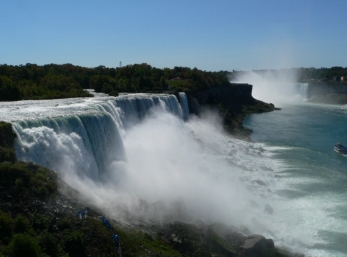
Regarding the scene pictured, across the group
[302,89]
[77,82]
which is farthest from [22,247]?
[302,89]

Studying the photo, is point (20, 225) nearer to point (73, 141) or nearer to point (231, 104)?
point (73, 141)

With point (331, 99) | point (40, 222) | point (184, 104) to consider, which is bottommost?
point (331, 99)

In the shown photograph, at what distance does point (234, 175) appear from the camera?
20.0 meters

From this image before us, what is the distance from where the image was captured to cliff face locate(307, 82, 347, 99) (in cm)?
6562

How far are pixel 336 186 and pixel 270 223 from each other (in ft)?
19.2

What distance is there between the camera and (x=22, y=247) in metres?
7.09

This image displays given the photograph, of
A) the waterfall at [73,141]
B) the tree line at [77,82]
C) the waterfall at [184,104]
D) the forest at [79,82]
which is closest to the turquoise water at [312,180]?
the waterfall at [184,104]

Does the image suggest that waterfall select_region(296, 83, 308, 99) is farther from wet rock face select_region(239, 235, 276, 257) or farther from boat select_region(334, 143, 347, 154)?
wet rock face select_region(239, 235, 276, 257)

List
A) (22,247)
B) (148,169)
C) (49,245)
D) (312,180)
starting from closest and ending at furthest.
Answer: (22,247) < (49,245) < (148,169) < (312,180)

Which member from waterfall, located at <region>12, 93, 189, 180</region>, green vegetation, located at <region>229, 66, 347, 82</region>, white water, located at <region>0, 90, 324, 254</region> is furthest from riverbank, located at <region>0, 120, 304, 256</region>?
green vegetation, located at <region>229, 66, 347, 82</region>

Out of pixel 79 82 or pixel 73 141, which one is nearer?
pixel 73 141

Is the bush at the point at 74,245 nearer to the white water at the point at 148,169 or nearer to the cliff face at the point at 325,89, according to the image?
the white water at the point at 148,169

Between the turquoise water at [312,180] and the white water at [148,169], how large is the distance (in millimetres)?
249

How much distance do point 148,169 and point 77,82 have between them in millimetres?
21540
